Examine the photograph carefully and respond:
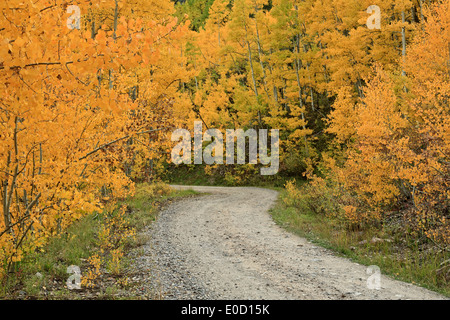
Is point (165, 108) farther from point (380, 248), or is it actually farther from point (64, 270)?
point (380, 248)

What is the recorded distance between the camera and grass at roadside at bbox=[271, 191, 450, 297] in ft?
21.6

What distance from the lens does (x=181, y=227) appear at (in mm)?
11250

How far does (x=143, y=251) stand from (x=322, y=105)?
22.2 meters

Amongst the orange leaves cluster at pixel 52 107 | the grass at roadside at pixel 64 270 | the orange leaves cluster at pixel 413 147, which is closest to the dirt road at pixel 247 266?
the grass at roadside at pixel 64 270

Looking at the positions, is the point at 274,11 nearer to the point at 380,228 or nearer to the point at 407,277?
the point at 380,228

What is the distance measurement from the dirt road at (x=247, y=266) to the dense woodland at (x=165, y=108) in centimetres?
210

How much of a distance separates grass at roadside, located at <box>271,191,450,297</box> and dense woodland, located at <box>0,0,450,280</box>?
52 cm

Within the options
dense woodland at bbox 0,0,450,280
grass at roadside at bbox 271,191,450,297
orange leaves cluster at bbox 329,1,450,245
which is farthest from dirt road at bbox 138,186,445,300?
orange leaves cluster at bbox 329,1,450,245

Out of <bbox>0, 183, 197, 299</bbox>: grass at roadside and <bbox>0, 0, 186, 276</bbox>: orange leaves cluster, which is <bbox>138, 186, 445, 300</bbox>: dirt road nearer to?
<bbox>0, 183, 197, 299</bbox>: grass at roadside

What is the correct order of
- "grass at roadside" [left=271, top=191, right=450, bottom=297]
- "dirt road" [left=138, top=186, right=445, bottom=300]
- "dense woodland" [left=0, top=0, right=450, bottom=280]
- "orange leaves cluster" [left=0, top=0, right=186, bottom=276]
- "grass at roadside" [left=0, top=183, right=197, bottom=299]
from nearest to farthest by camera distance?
"orange leaves cluster" [left=0, top=0, right=186, bottom=276]
"dense woodland" [left=0, top=0, right=450, bottom=280]
"grass at roadside" [left=0, top=183, right=197, bottom=299]
"dirt road" [left=138, top=186, right=445, bottom=300]
"grass at roadside" [left=271, top=191, right=450, bottom=297]

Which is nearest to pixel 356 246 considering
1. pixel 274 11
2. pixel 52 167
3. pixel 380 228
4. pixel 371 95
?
pixel 380 228

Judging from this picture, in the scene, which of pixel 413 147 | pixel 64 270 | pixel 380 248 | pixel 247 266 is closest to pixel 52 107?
pixel 64 270

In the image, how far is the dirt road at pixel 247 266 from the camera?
5.70 m

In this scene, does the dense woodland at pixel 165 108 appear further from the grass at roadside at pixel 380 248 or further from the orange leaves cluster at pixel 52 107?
the grass at roadside at pixel 380 248
